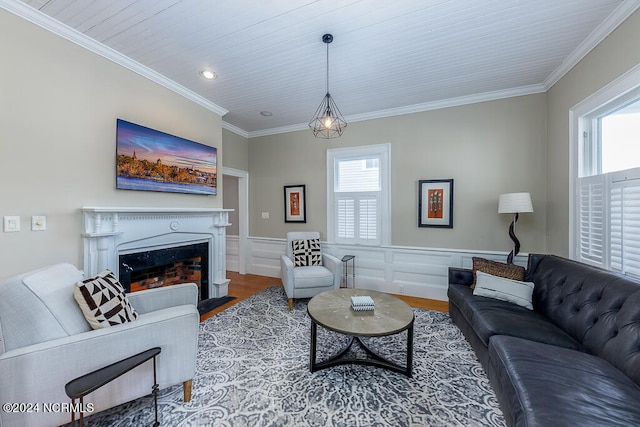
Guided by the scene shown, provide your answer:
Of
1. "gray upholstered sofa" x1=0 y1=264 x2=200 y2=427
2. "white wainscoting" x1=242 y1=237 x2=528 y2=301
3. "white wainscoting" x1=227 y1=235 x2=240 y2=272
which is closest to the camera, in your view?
"gray upholstered sofa" x1=0 y1=264 x2=200 y2=427

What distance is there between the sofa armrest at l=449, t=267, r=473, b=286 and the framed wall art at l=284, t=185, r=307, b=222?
247 centimetres

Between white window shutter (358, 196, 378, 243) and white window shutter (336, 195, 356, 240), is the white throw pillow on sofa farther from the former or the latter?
white window shutter (336, 195, 356, 240)

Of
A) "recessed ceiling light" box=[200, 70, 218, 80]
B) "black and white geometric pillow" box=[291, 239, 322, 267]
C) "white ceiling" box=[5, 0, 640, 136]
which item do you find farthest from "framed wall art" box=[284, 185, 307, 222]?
"recessed ceiling light" box=[200, 70, 218, 80]

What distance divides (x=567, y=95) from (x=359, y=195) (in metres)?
2.62

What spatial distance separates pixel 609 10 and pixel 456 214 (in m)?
2.25

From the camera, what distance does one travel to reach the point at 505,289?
2.25 m

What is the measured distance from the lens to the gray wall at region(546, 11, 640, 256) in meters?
1.86

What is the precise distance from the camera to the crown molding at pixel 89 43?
6.05ft

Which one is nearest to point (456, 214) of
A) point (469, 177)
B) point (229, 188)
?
point (469, 177)

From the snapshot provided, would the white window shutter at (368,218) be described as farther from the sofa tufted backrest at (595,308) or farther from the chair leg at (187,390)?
the chair leg at (187,390)

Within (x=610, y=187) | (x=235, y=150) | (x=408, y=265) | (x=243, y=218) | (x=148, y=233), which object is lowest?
(x=408, y=265)

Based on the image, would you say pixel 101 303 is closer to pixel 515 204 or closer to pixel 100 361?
pixel 100 361

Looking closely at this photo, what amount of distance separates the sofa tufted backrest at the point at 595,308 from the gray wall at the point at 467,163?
1.13 m

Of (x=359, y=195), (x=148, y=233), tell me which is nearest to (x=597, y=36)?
(x=359, y=195)
